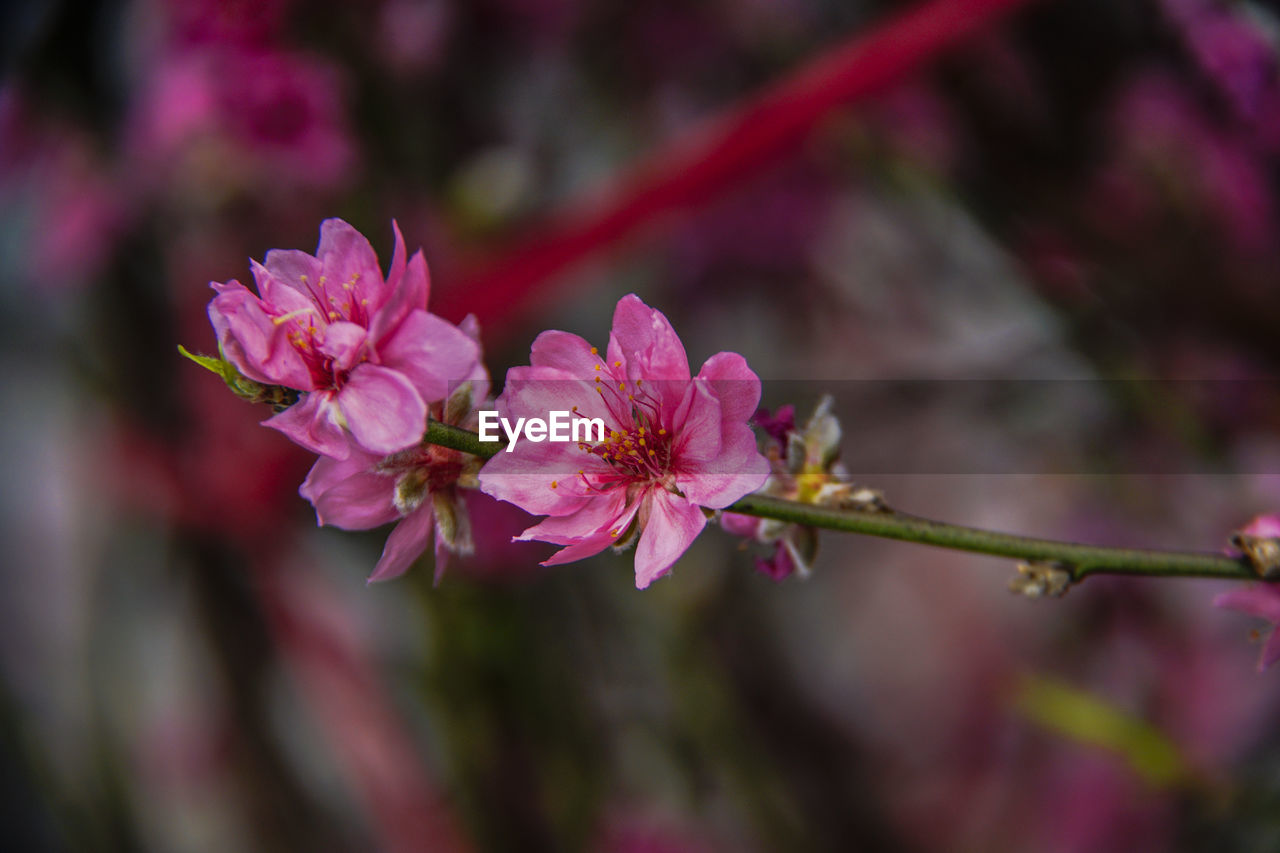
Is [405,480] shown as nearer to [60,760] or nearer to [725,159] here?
[725,159]

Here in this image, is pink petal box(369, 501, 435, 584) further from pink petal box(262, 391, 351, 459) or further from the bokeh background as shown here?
the bokeh background

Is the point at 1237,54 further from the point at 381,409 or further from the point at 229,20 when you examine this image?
the point at 229,20

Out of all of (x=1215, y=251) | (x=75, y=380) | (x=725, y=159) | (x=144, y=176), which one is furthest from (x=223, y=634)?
(x=1215, y=251)

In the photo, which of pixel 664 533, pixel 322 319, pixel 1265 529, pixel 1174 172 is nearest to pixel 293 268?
pixel 322 319

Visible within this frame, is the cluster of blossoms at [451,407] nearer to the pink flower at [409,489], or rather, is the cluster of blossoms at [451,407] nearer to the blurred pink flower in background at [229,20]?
the pink flower at [409,489]

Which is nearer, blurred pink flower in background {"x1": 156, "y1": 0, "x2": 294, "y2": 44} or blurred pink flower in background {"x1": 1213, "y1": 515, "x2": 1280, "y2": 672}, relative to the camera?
blurred pink flower in background {"x1": 1213, "y1": 515, "x2": 1280, "y2": 672}

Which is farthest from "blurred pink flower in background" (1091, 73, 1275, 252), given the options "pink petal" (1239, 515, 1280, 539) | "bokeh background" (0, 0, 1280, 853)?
"pink petal" (1239, 515, 1280, 539)
